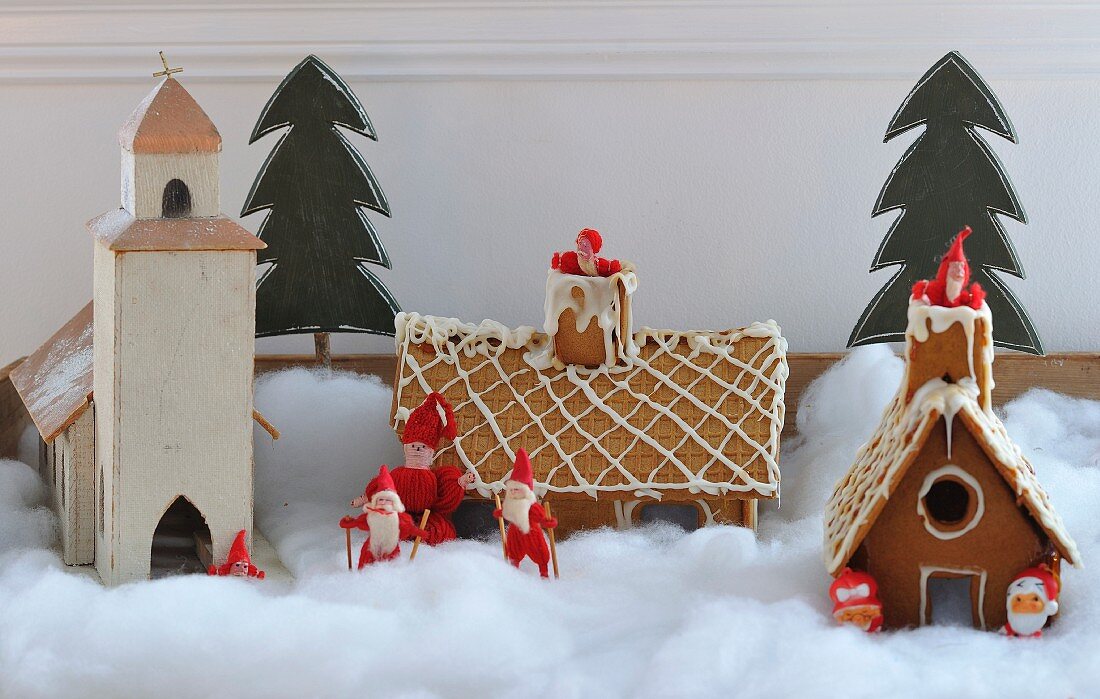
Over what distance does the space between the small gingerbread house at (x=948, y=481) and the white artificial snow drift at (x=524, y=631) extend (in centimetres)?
5

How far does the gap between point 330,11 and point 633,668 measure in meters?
0.99

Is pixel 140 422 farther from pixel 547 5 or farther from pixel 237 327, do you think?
pixel 547 5

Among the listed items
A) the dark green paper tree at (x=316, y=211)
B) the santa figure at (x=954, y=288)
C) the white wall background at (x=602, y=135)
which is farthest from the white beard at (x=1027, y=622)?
the dark green paper tree at (x=316, y=211)

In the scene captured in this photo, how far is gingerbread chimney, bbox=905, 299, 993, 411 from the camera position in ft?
3.37

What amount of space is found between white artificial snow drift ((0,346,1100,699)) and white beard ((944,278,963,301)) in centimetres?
28

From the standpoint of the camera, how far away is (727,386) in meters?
1.29

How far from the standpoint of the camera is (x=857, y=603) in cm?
104

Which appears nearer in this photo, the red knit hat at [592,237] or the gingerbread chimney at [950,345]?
the gingerbread chimney at [950,345]

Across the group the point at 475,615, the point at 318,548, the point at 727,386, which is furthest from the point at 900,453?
the point at 318,548

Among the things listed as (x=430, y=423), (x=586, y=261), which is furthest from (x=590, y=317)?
(x=430, y=423)

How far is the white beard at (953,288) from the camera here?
1.03m

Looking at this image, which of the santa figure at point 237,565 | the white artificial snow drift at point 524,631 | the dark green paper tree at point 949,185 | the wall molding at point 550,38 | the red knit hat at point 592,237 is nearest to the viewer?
the white artificial snow drift at point 524,631

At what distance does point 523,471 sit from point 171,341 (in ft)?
1.14

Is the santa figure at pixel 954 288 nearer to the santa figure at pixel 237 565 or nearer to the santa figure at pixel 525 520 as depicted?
the santa figure at pixel 525 520
